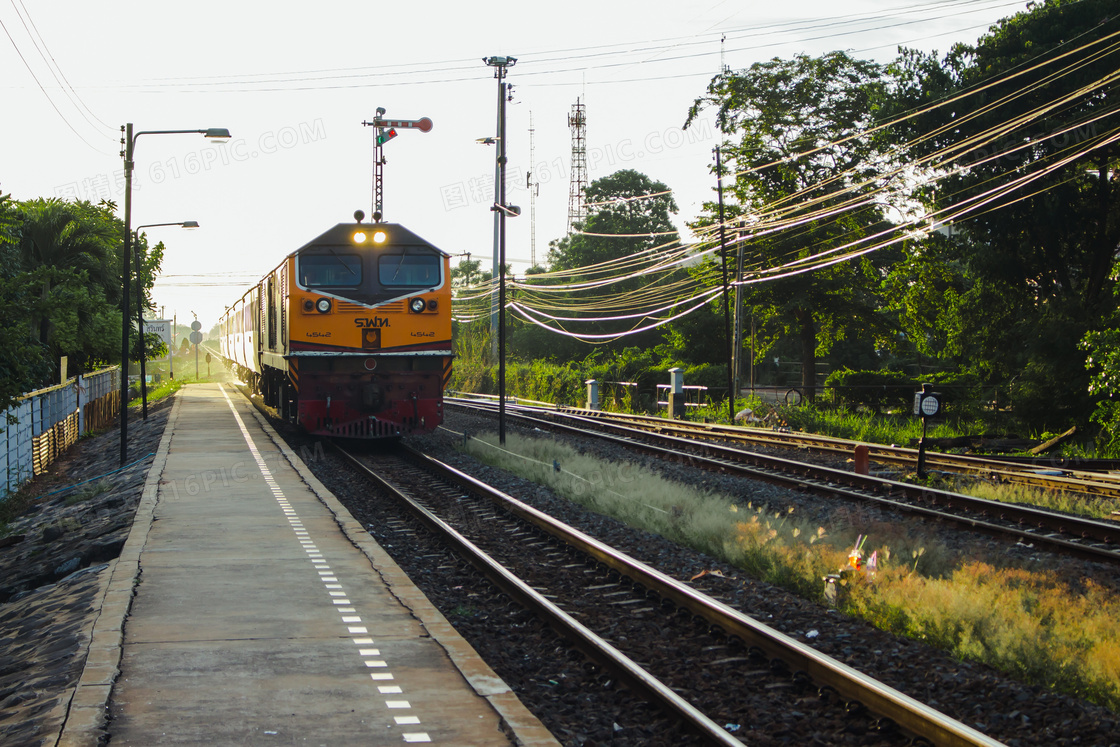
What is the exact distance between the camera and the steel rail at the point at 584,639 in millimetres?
4648

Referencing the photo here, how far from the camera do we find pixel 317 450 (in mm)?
18156

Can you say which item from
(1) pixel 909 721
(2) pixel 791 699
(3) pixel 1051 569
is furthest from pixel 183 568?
(3) pixel 1051 569

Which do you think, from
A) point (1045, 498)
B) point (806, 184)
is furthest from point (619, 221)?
point (1045, 498)

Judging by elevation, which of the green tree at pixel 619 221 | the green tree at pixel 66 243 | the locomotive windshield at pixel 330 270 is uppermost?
the green tree at pixel 619 221

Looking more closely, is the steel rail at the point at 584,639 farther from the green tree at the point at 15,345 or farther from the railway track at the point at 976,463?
the railway track at the point at 976,463

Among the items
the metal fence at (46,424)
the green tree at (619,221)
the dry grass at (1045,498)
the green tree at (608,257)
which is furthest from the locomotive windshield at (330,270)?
the green tree at (619,221)

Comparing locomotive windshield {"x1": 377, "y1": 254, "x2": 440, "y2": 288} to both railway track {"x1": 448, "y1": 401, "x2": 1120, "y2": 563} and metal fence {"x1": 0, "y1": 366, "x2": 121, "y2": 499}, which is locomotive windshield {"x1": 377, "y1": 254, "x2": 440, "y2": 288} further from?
metal fence {"x1": 0, "y1": 366, "x2": 121, "y2": 499}

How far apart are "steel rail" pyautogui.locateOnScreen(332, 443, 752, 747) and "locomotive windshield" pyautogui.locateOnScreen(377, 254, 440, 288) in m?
7.11

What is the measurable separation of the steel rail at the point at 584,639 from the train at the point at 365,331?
6.34 meters

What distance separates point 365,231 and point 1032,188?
19.8 metres

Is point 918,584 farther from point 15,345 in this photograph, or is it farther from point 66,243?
point 66,243

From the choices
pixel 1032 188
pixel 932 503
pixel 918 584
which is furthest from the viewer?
pixel 1032 188

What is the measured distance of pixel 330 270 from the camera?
1667cm

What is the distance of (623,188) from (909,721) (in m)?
62.5
